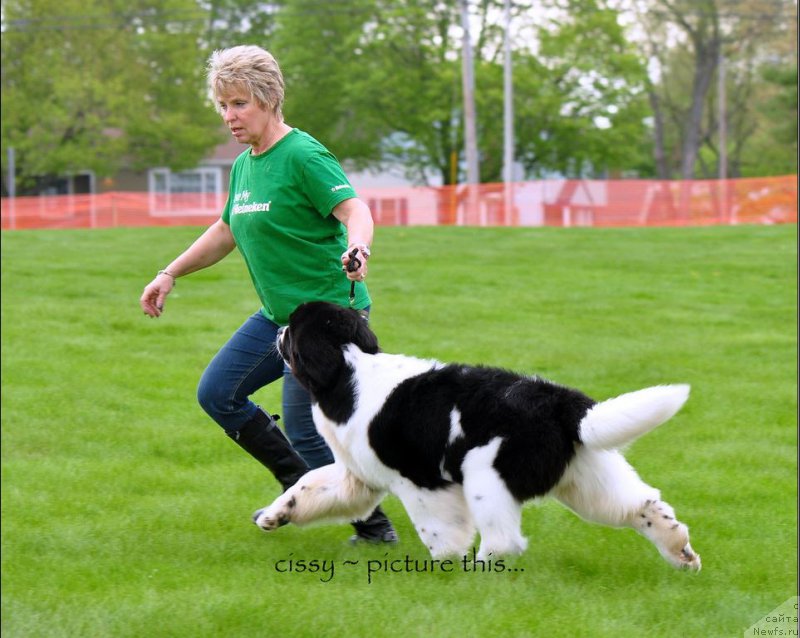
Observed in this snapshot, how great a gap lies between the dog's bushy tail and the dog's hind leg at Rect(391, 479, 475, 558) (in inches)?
24.8

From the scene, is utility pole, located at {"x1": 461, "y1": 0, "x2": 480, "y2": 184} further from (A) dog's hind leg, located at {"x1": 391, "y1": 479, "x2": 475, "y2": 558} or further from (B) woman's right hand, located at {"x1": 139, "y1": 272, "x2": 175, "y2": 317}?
(A) dog's hind leg, located at {"x1": 391, "y1": 479, "x2": 475, "y2": 558}

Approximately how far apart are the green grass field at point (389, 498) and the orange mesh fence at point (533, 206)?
11221mm

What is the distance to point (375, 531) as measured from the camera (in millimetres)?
5301

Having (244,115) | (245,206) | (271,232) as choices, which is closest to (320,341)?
(271,232)

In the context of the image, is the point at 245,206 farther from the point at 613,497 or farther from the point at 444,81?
the point at 444,81

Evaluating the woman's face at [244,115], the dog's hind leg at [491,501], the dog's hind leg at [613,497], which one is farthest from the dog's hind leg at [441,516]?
the woman's face at [244,115]

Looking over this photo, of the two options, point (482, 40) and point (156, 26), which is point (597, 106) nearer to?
point (482, 40)

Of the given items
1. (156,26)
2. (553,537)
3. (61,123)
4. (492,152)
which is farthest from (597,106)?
(553,537)

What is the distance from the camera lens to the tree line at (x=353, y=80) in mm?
38500

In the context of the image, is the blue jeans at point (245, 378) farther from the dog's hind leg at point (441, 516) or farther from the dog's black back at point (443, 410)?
the dog's hind leg at point (441, 516)

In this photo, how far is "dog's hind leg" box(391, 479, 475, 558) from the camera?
14.9 ft

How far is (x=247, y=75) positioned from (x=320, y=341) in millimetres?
1141

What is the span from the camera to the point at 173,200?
30.5 metres

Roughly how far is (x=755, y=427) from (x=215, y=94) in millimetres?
5073
